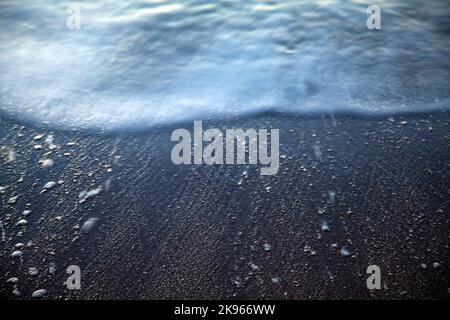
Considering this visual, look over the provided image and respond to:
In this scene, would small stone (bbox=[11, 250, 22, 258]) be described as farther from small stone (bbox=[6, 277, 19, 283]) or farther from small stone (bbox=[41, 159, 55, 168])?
small stone (bbox=[41, 159, 55, 168])

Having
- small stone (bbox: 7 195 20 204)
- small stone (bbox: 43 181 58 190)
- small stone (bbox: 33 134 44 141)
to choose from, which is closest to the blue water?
small stone (bbox: 33 134 44 141)

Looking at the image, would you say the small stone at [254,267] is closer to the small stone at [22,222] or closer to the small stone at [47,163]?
the small stone at [22,222]

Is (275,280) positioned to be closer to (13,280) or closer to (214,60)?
(13,280)

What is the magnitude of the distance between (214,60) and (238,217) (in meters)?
2.14

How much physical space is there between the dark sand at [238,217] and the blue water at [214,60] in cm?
38

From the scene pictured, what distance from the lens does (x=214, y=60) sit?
11.5 feet

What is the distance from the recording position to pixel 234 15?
14.2 ft

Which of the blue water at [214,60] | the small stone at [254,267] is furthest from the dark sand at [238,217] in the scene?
the blue water at [214,60]

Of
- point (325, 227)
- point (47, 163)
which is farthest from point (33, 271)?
point (325, 227)

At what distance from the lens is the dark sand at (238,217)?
168cm

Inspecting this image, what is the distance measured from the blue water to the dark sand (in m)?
0.38

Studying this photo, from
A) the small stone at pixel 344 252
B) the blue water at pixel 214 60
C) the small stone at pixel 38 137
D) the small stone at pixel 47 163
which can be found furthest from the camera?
the blue water at pixel 214 60
